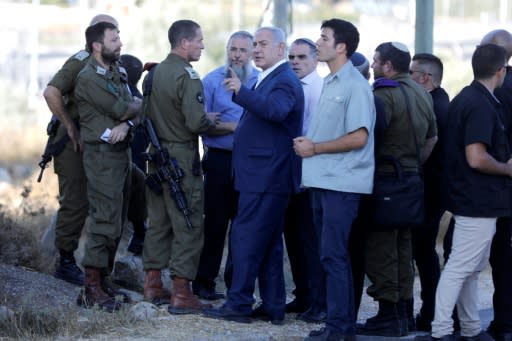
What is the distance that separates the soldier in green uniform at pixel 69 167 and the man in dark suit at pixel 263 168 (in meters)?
1.53

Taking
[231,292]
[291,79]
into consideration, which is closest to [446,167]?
[291,79]

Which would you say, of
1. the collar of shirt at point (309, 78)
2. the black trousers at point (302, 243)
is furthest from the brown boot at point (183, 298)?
the collar of shirt at point (309, 78)

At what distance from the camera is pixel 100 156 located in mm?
8344

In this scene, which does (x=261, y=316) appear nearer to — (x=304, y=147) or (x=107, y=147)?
(x=304, y=147)

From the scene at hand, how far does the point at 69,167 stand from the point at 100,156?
0.74 metres

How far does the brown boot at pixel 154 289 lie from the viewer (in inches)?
330

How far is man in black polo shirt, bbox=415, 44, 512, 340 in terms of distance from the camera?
7.09 meters

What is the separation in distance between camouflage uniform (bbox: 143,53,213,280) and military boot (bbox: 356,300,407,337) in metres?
1.39

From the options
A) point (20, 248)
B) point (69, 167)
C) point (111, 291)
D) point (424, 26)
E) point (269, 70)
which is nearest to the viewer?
point (269, 70)

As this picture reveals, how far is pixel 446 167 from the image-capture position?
7363 mm

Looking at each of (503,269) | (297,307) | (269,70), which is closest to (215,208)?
(297,307)

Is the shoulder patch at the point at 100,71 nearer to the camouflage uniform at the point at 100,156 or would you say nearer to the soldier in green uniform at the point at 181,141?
the camouflage uniform at the point at 100,156

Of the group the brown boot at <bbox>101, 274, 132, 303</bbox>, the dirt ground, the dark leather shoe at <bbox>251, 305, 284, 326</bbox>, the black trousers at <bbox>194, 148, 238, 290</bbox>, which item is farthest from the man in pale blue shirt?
the brown boot at <bbox>101, 274, 132, 303</bbox>

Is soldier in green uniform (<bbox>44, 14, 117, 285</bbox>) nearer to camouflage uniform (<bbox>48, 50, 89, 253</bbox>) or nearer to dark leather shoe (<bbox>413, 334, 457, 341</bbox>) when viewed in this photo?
camouflage uniform (<bbox>48, 50, 89, 253</bbox>)
